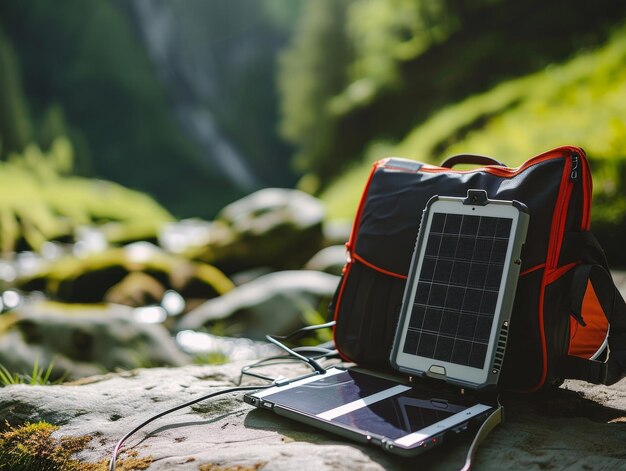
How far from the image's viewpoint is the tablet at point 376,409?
1.87 m

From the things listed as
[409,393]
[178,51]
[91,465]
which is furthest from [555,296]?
[178,51]

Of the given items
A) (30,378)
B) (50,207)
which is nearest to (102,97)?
Answer: (50,207)

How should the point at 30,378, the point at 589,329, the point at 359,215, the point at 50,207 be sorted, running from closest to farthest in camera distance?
the point at 589,329
the point at 359,215
the point at 30,378
the point at 50,207

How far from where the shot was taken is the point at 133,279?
8.55 m

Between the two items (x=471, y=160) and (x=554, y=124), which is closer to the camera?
(x=471, y=160)

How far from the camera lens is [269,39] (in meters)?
56.1

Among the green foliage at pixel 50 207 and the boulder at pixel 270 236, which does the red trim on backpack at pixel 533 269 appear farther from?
the green foliage at pixel 50 207

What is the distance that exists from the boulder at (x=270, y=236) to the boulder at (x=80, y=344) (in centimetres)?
475

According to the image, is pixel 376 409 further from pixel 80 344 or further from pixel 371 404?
pixel 80 344

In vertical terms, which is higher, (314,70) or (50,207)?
(314,70)

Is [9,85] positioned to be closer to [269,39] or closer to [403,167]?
[269,39]

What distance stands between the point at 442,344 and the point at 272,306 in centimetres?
433

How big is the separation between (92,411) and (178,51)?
185 feet

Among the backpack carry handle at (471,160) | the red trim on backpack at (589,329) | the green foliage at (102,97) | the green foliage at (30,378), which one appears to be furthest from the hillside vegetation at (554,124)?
the green foliage at (102,97)
